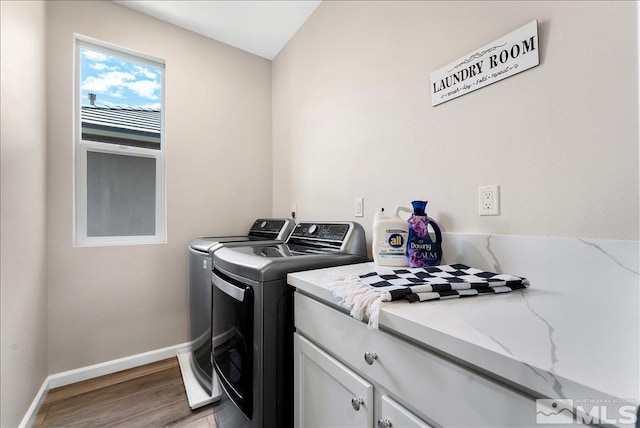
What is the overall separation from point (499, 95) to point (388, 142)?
545 millimetres

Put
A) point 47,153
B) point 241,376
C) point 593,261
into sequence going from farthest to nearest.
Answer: point 47,153
point 241,376
point 593,261

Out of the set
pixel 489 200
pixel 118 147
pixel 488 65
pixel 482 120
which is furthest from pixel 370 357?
pixel 118 147

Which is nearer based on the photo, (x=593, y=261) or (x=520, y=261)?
(x=593, y=261)

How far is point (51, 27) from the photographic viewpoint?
5.89ft

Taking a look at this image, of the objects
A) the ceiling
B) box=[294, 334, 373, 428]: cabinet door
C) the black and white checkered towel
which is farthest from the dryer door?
the ceiling

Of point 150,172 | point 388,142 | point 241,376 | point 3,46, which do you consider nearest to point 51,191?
point 150,172

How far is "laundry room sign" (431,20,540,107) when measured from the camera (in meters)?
0.93

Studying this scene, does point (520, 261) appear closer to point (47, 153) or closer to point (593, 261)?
point (593, 261)

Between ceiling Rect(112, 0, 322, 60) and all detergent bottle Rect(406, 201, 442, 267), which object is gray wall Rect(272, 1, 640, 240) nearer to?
all detergent bottle Rect(406, 201, 442, 267)

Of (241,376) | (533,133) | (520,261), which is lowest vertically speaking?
(241,376)

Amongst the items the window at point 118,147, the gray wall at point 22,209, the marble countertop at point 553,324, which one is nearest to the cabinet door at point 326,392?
the marble countertop at point 553,324

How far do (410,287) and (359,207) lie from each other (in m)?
0.95

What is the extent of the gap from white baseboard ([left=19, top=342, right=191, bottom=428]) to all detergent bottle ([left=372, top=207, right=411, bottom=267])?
193cm

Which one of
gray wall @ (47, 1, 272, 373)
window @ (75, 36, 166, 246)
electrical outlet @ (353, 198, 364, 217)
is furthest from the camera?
window @ (75, 36, 166, 246)
